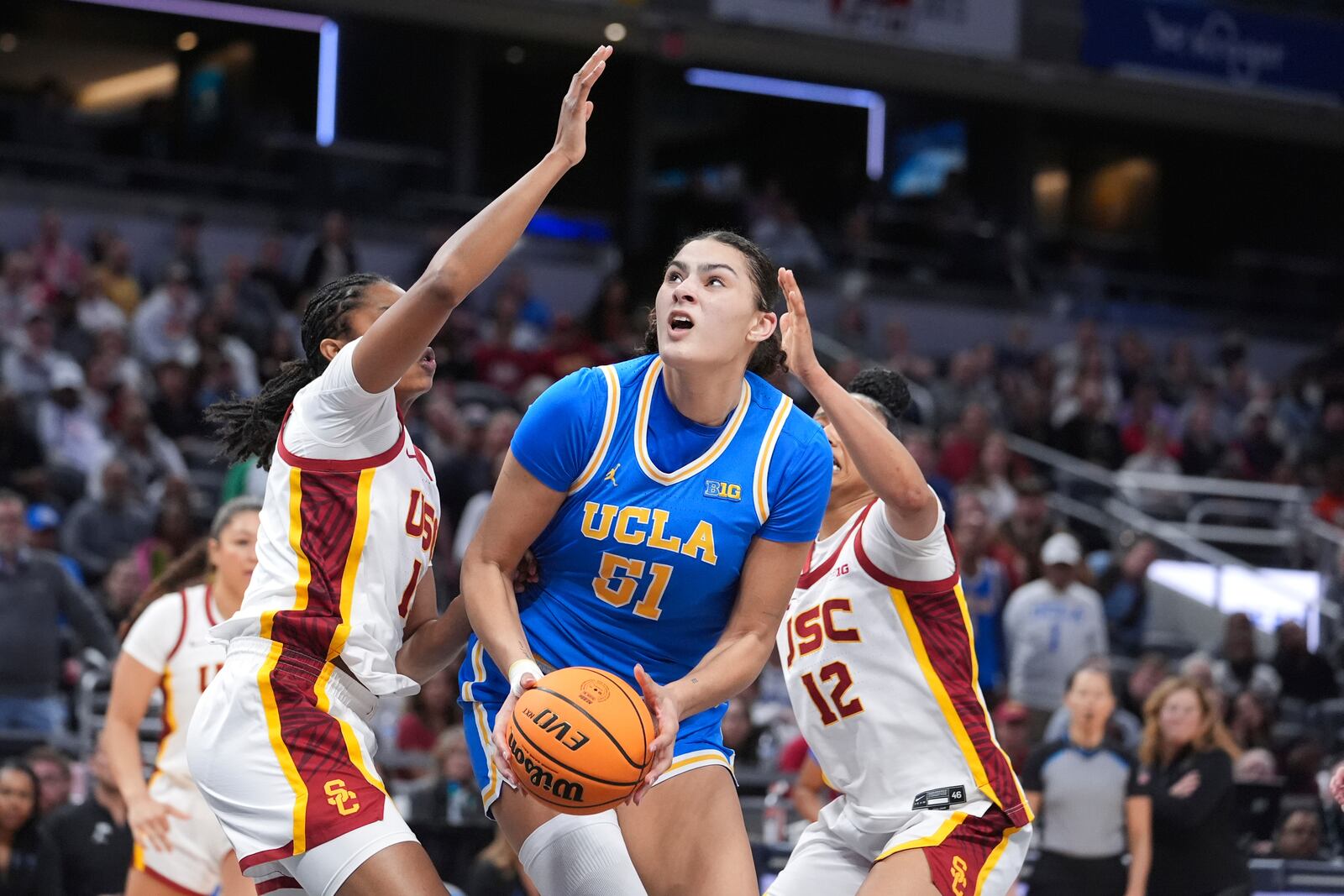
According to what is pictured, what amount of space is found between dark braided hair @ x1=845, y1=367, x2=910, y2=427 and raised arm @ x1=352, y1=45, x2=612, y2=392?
1.65 meters

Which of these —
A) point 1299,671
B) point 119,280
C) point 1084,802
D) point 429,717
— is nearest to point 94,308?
point 119,280

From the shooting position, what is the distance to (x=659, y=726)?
407 cm

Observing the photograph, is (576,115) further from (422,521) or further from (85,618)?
(85,618)

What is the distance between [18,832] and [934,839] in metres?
4.83

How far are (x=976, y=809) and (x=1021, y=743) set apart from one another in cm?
540

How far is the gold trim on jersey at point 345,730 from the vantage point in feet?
13.8

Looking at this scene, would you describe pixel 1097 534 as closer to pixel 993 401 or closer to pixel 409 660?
pixel 993 401

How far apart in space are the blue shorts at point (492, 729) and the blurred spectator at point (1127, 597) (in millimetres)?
9999

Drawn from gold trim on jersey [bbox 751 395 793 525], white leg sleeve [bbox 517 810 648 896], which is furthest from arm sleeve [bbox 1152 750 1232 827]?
white leg sleeve [bbox 517 810 648 896]

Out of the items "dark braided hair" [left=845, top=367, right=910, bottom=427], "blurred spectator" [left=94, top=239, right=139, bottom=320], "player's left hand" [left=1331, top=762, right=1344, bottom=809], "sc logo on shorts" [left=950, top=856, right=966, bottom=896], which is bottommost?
"sc logo on shorts" [left=950, top=856, right=966, bottom=896]

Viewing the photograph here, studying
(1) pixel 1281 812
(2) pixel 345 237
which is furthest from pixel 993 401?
(1) pixel 1281 812

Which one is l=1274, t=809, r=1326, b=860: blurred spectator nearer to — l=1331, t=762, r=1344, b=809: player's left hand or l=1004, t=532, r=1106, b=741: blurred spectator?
l=1004, t=532, r=1106, b=741: blurred spectator

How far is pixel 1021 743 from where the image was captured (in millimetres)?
10148

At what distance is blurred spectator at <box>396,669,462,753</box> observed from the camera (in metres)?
10.2
